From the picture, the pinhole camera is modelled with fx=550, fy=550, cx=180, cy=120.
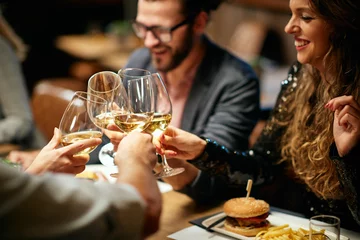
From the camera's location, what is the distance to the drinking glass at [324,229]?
1.57 m

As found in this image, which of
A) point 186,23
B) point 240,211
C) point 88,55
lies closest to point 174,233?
point 240,211

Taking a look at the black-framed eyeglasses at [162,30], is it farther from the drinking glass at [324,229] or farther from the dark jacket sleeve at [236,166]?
the drinking glass at [324,229]

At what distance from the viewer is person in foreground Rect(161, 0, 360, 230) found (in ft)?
5.67

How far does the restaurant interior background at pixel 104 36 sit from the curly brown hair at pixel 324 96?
1835mm

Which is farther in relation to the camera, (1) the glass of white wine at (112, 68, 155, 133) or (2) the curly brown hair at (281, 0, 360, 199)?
(2) the curly brown hair at (281, 0, 360, 199)

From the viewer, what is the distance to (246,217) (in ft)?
5.75

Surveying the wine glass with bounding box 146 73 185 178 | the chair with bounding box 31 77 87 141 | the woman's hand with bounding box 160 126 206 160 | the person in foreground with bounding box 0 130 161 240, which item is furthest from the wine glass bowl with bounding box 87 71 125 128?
the chair with bounding box 31 77 87 141

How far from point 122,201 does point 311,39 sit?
1.08m

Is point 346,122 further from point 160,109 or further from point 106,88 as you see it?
point 106,88

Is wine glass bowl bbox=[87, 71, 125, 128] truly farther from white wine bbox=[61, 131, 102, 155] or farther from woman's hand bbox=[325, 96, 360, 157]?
woman's hand bbox=[325, 96, 360, 157]

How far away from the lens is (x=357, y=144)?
5.53 ft

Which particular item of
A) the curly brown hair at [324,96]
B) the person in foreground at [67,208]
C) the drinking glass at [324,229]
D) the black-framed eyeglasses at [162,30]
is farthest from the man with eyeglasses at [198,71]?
the person in foreground at [67,208]

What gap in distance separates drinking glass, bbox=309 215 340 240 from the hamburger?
0.22m

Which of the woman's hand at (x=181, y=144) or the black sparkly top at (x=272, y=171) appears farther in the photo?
the black sparkly top at (x=272, y=171)
